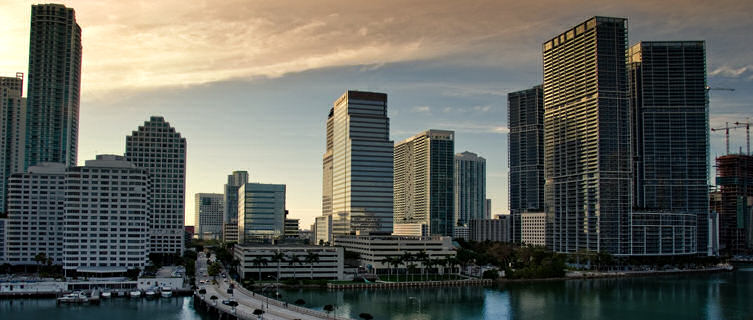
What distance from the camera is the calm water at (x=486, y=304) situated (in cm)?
12900

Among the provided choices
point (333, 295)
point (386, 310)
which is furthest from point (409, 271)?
point (386, 310)

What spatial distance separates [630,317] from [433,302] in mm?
41595

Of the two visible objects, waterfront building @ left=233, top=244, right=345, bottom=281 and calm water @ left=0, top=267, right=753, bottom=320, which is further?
waterfront building @ left=233, top=244, right=345, bottom=281

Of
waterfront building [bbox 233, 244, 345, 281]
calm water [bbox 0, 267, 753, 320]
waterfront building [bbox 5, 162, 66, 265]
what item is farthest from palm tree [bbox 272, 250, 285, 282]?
waterfront building [bbox 5, 162, 66, 265]

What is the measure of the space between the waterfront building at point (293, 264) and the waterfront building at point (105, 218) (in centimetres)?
2876

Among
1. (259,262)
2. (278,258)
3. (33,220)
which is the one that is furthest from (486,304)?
(33,220)

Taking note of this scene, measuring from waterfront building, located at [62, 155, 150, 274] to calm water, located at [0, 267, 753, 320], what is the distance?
22426mm

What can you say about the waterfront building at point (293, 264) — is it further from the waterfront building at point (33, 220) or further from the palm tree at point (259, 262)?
the waterfront building at point (33, 220)

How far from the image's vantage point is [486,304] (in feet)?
482

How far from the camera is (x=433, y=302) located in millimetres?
148000

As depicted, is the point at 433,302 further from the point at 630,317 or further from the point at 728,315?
the point at 728,315

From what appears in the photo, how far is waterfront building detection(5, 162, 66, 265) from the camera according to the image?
186375 mm

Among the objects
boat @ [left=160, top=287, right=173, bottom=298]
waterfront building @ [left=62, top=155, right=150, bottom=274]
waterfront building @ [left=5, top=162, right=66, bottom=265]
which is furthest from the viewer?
waterfront building @ [left=5, top=162, right=66, bottom=265]

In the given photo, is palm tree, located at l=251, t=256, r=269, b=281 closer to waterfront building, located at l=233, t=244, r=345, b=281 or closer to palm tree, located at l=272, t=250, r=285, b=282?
waterfront building, located at l=233, t=244, r=345, b=281
